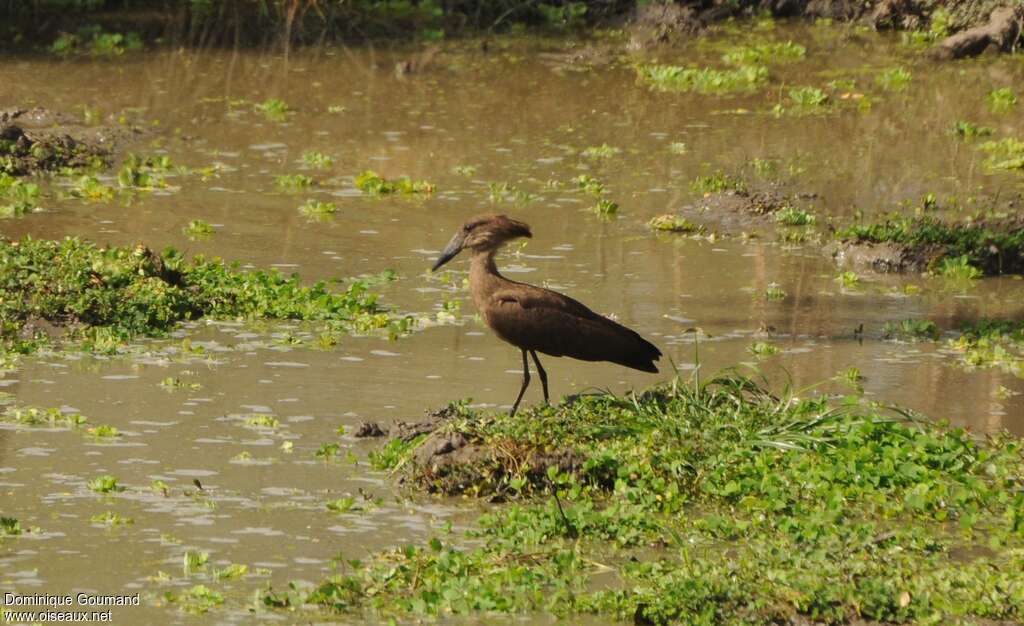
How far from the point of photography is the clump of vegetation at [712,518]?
6918mm

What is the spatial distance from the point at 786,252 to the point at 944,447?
4.93 meters

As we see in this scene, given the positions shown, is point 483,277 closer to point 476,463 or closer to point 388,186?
point 476,463

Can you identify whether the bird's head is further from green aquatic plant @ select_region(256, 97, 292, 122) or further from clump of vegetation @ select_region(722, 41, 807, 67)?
clump of vegetation @ select_region(722, 41, 807, 67)

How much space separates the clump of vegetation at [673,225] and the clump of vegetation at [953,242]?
1.21 metres

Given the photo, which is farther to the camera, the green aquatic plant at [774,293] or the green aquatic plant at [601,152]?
the green aquatic plant at [601,152]

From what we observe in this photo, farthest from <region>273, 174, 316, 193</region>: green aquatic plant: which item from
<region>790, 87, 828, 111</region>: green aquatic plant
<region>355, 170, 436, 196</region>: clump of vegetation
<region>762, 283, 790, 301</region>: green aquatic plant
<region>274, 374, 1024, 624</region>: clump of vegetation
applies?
<region>274, 374, 1024, 624</region>: clump of vegetation

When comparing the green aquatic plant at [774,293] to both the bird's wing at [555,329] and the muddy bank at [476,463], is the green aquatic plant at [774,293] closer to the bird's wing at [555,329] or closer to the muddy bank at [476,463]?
the bird's wing at [555,329]

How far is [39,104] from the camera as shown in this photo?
1770 cm

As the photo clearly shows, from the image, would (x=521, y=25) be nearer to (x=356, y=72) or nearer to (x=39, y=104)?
(x=356, y=72)

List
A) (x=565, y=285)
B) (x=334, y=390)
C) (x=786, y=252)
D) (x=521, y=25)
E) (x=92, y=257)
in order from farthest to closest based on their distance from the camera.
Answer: (x=521, y=25) → (x=786, y=252) → (x=565, y=285) → (x=92, y=257) → (x=334, y=390)

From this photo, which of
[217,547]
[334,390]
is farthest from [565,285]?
[217,547]

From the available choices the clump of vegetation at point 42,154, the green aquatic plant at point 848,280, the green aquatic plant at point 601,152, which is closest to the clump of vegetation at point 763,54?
the green aquatic plant at point 601,152

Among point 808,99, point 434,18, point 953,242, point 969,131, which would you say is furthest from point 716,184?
point 434,18

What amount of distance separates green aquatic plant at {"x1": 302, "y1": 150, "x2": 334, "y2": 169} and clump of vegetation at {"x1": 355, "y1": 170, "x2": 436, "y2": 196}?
782 millimetres
